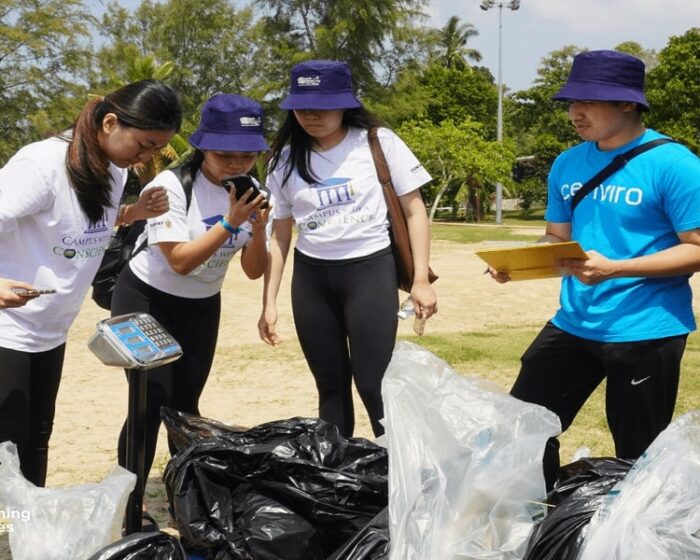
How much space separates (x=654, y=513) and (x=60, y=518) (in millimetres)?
1653

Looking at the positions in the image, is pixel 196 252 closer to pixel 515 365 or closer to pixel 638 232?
pixel 638 232

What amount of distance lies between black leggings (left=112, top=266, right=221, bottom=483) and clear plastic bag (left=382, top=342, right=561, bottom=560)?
1.44m

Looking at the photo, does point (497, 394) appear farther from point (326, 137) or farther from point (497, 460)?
point (326, 137)

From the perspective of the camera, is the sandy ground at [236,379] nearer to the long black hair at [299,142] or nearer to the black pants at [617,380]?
the long black hair at [299,142]

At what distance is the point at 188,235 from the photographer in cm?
351

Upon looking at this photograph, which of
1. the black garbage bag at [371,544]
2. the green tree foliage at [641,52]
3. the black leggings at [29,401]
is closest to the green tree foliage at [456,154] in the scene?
the green tree foliage at [641,52]

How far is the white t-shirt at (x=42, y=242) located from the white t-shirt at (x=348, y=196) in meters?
0.97

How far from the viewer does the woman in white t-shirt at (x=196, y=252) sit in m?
3.48

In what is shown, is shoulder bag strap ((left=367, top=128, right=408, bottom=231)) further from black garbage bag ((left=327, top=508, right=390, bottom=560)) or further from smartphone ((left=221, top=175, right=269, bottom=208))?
black garbage bag ((left=327, top=508, right=390, bottom=560))

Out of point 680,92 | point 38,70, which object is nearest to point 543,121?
point 680,92

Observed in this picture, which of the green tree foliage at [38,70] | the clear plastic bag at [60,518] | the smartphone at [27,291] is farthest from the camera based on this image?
the green tree foliage at [38,70]

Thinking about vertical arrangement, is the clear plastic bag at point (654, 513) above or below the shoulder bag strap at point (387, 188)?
below

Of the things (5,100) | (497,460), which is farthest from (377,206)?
(5,100)

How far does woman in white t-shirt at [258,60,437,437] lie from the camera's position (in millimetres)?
3617
